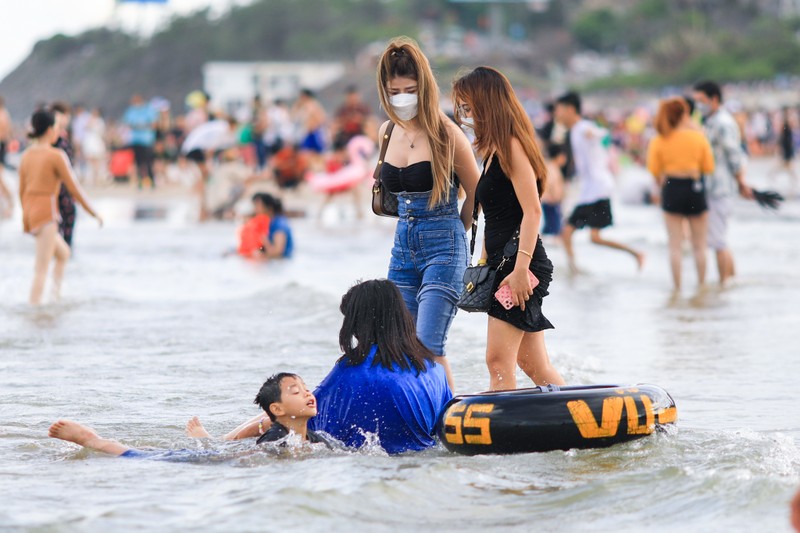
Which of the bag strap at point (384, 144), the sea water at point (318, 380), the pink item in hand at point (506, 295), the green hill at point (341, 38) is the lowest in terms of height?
the sea water at point (318, 380)

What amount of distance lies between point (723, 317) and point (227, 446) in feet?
18.2

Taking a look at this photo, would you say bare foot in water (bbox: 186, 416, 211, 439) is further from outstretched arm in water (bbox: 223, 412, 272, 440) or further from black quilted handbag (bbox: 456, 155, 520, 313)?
black quilted handbag (bbox: 456, 155, 520, 313)

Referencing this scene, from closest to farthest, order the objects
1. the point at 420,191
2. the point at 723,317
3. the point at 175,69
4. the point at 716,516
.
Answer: the point at 716,516 < the point at 420,191 < the point at 723,317 < the point at 175,69

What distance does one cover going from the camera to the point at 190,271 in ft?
46.2

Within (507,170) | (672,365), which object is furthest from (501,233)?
(672,365)

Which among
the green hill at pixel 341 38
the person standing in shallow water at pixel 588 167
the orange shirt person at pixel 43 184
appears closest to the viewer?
the orange shirt person at pixel 43 184

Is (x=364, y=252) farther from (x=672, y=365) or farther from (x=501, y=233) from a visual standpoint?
(x=501, y=233)

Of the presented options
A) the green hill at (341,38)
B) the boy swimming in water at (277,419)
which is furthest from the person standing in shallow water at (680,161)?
the green hill at (341,38)

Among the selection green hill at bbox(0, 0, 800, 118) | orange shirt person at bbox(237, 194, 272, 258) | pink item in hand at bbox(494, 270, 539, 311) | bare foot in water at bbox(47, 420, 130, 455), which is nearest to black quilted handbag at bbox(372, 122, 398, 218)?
pink item in hand at bbox(494, 270, 539, 311)

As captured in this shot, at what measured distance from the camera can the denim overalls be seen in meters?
5.85

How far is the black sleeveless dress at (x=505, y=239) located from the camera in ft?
18.3

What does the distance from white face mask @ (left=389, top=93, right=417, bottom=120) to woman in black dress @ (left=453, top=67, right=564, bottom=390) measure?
0.74 ft

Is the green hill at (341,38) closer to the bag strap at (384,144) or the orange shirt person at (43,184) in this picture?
the orange shirt person at (43,184)

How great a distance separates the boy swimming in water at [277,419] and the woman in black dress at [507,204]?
82 cm
